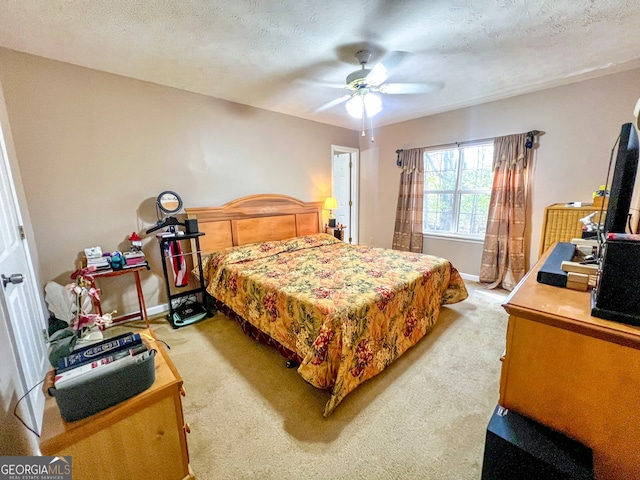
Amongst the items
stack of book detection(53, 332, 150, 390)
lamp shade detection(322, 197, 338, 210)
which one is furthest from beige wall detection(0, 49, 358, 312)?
stack of book detection(53, 332, 150, 390)

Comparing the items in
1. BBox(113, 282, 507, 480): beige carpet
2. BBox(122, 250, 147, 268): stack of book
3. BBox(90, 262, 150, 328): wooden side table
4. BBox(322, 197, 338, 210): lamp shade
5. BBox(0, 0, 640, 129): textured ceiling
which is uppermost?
BBox(0, 0, 640, 129): textured ceiling

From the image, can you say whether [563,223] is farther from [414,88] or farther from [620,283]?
[620,283]

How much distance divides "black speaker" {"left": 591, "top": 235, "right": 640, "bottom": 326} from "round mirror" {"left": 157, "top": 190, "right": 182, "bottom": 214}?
126 inches

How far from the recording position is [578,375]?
2.85 ft

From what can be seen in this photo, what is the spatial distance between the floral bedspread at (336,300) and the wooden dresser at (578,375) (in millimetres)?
869

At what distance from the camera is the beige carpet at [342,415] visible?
4.29ft

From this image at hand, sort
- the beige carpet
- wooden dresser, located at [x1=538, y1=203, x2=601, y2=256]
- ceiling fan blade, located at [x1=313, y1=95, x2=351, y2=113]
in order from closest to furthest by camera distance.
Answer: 1. the beige carpet
2. wooden dresser, located at [x1=538, y1=203, x2=601, y2=256]
3. ceiling fan blade, located at [x1=313, y1=95, x2=351, y2=113]

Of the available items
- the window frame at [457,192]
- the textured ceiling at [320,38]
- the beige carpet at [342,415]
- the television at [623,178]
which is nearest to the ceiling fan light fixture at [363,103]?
the textured ceiling at [320,38]

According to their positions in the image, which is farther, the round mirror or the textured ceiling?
the round mirror

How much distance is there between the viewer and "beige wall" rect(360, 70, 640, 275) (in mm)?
2617

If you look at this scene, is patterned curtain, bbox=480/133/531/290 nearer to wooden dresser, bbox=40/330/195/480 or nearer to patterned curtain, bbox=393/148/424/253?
patterned curtain, bbox=393/148/424/253

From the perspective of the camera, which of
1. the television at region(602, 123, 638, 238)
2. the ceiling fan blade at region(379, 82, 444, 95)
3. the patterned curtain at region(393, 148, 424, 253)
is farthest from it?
the patterned curtain at region(393, 148, 424, 253)

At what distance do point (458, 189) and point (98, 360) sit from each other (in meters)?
4.24

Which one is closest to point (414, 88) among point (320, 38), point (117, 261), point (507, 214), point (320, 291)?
point (320, 38)
